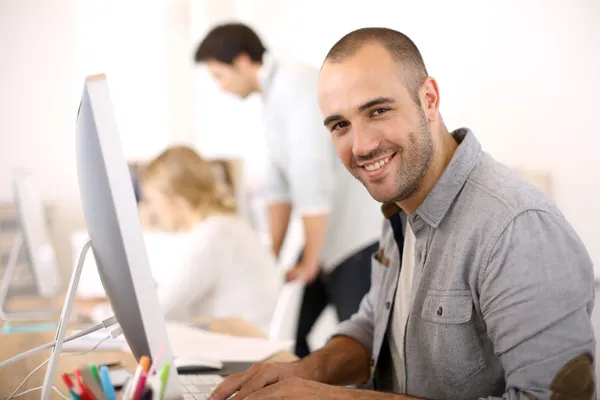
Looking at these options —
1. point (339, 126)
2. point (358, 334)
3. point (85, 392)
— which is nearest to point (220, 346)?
point (358, 334)

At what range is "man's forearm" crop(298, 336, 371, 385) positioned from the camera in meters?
1.18

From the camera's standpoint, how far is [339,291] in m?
2.42

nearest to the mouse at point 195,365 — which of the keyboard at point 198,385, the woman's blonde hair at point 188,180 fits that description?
the keyboard at point 198,385

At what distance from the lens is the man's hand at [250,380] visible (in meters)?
1.00

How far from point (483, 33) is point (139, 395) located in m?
1.90

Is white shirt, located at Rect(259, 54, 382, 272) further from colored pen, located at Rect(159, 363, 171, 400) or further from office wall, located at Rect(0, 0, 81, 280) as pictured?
office wall, located at Rect(0, 0, 81, 280)

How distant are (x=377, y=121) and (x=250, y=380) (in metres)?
0.42

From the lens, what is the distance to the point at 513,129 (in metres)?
2.19

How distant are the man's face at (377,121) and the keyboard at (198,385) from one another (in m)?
0.39

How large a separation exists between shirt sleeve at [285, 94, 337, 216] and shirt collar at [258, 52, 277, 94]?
149 mm

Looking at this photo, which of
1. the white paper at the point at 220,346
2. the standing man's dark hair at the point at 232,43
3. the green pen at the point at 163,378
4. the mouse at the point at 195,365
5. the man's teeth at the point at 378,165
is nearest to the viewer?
the green pen at the point at 163,378

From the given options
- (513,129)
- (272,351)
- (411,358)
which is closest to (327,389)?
(411,358)

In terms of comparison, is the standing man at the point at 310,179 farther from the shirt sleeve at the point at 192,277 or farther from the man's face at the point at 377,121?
the man's face at the point at 377,121

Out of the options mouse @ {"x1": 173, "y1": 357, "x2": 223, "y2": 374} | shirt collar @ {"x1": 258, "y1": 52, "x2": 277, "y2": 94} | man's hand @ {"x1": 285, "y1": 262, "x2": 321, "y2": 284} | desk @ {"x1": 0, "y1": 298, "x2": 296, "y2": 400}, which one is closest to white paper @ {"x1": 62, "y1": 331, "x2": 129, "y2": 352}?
desk @ {"x1": 0, "y1": 298, "x2": 296, "y2": 400}
